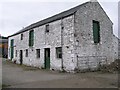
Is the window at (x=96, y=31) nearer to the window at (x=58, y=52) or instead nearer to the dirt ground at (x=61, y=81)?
the window at (x=58, y=52)

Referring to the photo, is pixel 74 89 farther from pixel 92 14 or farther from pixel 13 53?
pixel 13 53

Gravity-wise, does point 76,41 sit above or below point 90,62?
above

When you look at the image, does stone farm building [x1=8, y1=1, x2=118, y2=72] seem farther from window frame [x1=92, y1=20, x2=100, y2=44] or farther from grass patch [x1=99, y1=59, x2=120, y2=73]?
grass patch [x1=99, y1=59, x2=120, y2=73]

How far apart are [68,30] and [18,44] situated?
14.7m

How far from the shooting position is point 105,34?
20.3m

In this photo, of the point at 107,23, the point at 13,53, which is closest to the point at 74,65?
the point at 107,23

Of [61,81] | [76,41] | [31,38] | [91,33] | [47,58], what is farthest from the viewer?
[31,38]

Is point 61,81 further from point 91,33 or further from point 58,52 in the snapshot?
point 91,33

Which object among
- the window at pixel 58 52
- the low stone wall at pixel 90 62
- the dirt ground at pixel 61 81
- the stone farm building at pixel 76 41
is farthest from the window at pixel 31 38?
the dirt ground at pixel 61 81

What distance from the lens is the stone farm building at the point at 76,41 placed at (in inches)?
655

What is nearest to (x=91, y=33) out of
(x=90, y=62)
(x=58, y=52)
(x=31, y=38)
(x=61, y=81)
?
(x=90, y=62)

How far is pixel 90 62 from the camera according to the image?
1752 cm

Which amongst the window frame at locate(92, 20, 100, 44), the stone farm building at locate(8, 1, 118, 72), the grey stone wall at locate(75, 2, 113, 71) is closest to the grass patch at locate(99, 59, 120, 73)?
the stone farm building at locate(8, 1, 118, 72)

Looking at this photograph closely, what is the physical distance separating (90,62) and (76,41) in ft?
9.46
